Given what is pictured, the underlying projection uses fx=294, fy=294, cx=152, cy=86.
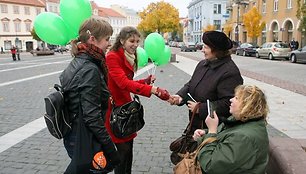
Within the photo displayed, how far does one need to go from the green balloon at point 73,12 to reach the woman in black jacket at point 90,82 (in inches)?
33.5

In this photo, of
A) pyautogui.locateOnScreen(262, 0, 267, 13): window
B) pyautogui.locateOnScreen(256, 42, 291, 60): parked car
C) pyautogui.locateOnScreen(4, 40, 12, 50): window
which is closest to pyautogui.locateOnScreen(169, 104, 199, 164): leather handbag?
pyautogui.locateOnScreen(256, 42, 291, 60): parked car

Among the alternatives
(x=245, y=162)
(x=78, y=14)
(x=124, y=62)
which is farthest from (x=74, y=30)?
(x=245, y=162)

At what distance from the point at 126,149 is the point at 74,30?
4.63 ft

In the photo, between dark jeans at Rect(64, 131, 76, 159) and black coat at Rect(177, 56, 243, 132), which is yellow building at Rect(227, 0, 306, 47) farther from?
dark jeans at Rect(64, 131, 76, 159)

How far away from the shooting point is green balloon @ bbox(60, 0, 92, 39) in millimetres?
3078

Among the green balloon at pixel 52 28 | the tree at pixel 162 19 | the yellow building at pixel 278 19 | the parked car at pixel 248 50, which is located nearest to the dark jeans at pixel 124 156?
the green balloon at pixel 52 28

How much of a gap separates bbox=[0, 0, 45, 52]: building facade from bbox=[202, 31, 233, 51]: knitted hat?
190 feet

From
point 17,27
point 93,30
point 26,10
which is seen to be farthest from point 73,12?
point 26,10

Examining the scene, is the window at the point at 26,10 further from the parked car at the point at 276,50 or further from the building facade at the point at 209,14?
the parked car at the point at 276,50

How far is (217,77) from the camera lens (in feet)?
9.04

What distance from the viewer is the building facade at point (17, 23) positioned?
56000 mm

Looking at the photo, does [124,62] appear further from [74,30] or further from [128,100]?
[74,30]

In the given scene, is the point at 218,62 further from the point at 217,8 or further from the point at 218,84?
the point at 217,8

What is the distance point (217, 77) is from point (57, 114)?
4.80ft
